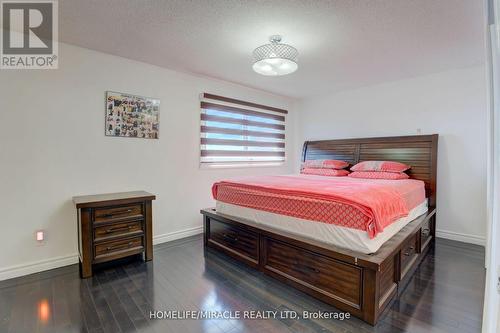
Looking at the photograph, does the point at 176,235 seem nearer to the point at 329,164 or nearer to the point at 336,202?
the point at 336,202

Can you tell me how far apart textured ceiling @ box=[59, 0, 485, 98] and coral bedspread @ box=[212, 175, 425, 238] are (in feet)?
5.12

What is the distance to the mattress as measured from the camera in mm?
1912

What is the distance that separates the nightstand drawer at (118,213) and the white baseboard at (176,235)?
29.6 inches

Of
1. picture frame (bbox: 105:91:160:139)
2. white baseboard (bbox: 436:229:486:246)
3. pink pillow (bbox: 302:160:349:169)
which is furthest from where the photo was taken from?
pink pillow (bbox: 302:160:349:169)

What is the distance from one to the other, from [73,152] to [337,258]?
117 inches

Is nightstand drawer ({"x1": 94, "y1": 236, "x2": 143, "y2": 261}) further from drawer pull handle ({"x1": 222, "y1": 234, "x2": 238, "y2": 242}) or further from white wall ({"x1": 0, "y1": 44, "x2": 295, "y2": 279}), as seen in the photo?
drawer pull handle ({"x1": 222, "y1": 234, "x2": 238, "y2": 242})

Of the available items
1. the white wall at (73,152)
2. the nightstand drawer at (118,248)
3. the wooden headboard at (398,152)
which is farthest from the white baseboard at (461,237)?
the nightstand drawer at (118,248)

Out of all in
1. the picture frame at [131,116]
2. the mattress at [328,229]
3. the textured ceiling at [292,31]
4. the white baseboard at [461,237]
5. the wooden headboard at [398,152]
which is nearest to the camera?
the mattress at [328,229]

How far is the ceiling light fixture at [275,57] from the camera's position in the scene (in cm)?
245

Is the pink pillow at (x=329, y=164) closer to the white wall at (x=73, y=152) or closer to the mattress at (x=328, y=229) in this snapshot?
the mattress at (x=328, y=229)

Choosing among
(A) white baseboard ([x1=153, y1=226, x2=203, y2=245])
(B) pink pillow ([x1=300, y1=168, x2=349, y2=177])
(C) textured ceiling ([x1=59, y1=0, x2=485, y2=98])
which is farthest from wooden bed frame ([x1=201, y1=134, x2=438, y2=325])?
(C) textured ceiling ([x1=59, y1=0, x2=485, y2=98])

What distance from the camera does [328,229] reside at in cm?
210

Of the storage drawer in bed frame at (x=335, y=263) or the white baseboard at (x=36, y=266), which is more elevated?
the storage drawer in bed frame at (x=335, y=263)

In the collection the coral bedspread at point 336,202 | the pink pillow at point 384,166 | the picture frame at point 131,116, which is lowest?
the coral bedspread at point 336,202
